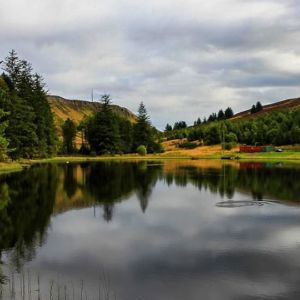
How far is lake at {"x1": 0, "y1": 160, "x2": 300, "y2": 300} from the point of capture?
1599 centimetres

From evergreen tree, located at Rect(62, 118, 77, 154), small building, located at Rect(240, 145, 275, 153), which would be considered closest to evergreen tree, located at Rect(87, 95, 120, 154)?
evergreen tree, located at Rect(62, 118, 77, 154)

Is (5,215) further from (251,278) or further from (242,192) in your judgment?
(242,192)

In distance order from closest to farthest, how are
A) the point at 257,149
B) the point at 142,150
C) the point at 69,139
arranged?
the point at 142,150 < the point at 69,139 < the point at 257,149

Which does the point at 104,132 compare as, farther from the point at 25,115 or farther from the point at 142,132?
the point at 25,115

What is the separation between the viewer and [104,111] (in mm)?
150625

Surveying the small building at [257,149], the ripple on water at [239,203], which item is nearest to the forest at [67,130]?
the small building at [257,149]

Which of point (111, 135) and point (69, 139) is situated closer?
point (111, 135)

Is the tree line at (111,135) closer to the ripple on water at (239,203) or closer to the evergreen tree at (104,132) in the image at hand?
the evergreen tree at (104,132)

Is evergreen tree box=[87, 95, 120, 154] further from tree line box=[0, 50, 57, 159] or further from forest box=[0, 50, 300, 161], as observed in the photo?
tree line box=[0, 50, 57, 159]

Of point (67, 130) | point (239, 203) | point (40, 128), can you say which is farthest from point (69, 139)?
point (239, 203)

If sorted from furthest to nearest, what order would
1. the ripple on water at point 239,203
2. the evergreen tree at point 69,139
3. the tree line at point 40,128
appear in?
the evergreen tree at point 69,139
the tree line at point 40,128
the ripple on water at point 239,203

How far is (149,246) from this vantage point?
2225 cm

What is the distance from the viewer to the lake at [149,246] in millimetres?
15992

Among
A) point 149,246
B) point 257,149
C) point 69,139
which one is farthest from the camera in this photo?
point 257,149
